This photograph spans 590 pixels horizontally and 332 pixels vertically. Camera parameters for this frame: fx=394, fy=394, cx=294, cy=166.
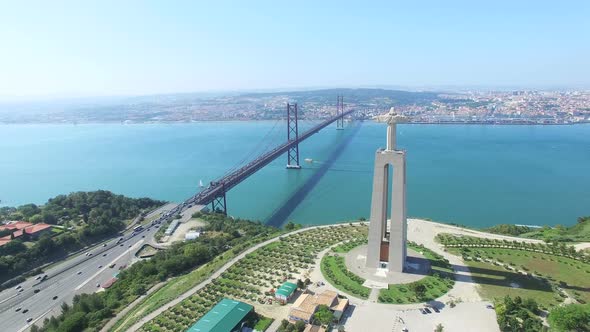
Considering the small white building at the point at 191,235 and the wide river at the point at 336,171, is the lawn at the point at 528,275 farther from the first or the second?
the small white building at the point at 191,235

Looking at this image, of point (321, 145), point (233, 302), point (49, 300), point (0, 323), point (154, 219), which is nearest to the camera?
point (233, 302)

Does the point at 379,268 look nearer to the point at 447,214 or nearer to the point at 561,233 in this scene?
the point at 561,233

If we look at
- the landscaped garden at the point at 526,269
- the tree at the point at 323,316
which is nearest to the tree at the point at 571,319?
the landscaped garden at the point at 526,269

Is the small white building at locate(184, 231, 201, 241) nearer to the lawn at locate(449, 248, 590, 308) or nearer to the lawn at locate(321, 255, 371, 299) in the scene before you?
the lawn at locate(321, 255, 371, 299)

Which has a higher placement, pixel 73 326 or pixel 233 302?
pixel 233 302

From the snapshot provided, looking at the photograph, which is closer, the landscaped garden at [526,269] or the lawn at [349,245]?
the landscaped garden at [526,269]

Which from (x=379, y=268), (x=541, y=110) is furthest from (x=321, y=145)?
A: (x=541, y=110)

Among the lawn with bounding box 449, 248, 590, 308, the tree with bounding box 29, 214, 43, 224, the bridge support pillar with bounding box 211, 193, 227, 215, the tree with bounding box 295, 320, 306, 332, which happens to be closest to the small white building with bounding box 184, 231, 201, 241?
the bridge support pillar with bounding box 211, 193, 227, 215
